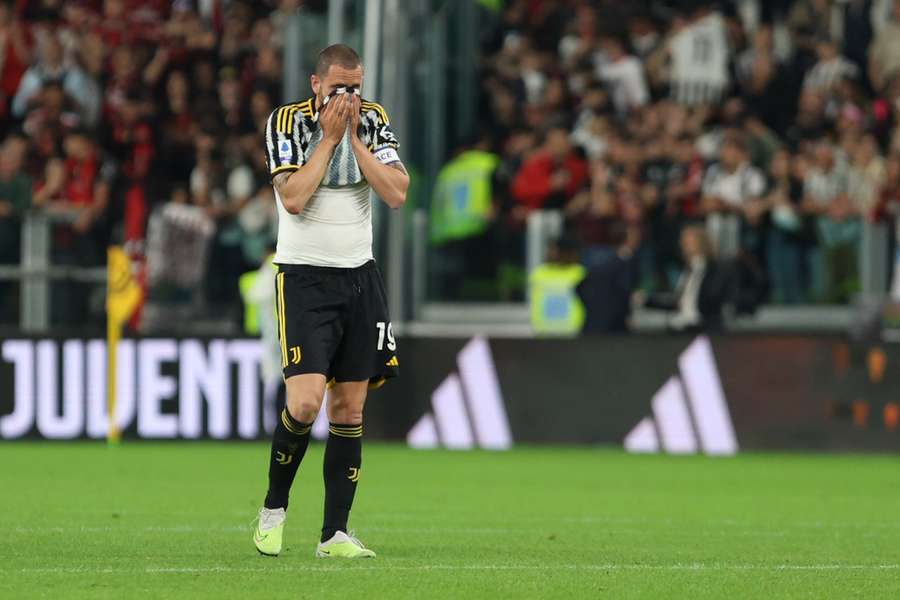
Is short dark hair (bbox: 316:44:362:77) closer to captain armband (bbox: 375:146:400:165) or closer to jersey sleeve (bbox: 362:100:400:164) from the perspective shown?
jersey sleeve (bbox: 362:100:400:164)

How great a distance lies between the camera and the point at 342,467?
8453mm

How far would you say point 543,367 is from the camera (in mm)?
18062

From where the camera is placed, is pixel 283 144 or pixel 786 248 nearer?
pixel 283 144

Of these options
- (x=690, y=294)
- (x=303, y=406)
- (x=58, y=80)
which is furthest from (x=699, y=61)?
(x=303, y=406)

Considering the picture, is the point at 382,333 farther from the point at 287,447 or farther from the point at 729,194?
the point at 729,194

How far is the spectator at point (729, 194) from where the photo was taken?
18.1m

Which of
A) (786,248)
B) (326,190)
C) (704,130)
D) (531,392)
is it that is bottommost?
(531,392)

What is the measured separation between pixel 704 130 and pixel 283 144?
12.5 m

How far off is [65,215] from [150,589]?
12214 millimetres

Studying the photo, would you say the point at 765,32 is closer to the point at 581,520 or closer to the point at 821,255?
the point at 821,255

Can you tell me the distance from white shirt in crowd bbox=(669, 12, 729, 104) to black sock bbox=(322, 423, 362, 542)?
42.2 ft

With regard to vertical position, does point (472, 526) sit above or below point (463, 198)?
below

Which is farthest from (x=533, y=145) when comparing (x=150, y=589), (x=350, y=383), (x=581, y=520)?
(x=150, y=589)

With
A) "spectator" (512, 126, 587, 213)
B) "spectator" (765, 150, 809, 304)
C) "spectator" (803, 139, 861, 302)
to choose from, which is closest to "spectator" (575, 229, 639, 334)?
"spectator" (512, 126, 587, 213)
